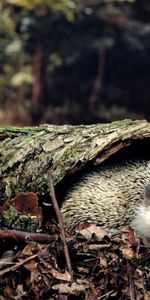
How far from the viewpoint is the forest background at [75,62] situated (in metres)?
12.5

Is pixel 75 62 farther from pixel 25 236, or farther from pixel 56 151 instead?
pixel 25 236

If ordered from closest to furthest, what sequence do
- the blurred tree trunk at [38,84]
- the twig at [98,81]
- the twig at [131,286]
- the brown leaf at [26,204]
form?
the twig at [131,286], the brown leaf at [26,204], the blurred tree trunk at [38,84], the twig at [98,81]

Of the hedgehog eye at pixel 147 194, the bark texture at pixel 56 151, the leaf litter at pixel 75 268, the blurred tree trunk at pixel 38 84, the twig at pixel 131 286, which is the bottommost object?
the twig at pixel 131 286

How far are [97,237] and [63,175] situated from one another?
1.49 ft

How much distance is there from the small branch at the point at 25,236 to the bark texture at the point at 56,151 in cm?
41

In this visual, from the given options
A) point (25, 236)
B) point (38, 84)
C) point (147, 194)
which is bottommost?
point (25, 236)

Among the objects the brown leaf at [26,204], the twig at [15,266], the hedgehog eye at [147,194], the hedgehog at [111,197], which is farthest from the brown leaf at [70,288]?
the hedgehog eye at [147,194]

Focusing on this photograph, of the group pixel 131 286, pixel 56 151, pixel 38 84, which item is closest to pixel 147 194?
pixel 56 151

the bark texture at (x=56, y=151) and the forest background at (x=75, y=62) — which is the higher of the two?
the forest background at (x=75, y=62)

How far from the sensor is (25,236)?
3.00 metres

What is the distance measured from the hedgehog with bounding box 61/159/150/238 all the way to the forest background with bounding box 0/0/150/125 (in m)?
8.69

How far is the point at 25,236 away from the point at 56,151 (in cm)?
71

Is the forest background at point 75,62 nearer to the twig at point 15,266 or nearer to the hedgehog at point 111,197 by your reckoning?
the hedgehog at point 111,197

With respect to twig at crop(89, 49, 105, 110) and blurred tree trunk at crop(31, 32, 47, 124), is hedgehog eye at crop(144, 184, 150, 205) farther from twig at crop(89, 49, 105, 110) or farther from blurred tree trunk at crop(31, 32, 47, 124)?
twig at crop(89, 49, 105, 110)
